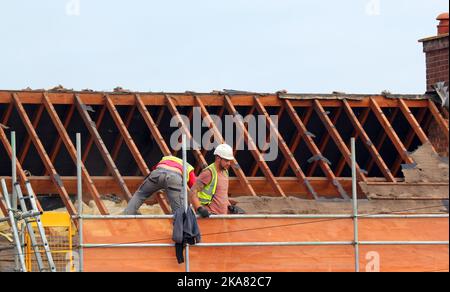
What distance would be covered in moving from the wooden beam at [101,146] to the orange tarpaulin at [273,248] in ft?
17.2

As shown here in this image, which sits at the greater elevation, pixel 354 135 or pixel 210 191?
pixel 354 135

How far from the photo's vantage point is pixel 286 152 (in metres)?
24.2

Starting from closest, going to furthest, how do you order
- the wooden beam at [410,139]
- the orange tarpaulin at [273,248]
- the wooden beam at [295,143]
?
1. the orange tarpaulin at [273,248]
2. the wooden beam at [295,143]
3. the wooden beam at [410,139]

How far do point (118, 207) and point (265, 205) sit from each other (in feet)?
12.2

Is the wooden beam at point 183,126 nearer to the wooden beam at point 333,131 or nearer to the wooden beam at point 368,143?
the wooden beam at point 333,131

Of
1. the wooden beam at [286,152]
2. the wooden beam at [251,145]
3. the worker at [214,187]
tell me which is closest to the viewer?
the worker at [214,187]

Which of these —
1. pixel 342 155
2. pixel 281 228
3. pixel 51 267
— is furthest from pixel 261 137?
pixel 51 267

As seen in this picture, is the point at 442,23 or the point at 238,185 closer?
the point at 238,185

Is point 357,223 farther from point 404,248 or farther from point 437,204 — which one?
point 437,204

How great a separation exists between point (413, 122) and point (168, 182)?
8.56m

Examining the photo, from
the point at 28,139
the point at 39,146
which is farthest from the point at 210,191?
the point at 28,139

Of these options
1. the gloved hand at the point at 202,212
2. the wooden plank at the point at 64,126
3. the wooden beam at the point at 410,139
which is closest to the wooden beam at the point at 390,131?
the wooden beam at the point at 410,139

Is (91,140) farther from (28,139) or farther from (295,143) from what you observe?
(295,143)

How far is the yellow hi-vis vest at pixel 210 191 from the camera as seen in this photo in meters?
17.2
